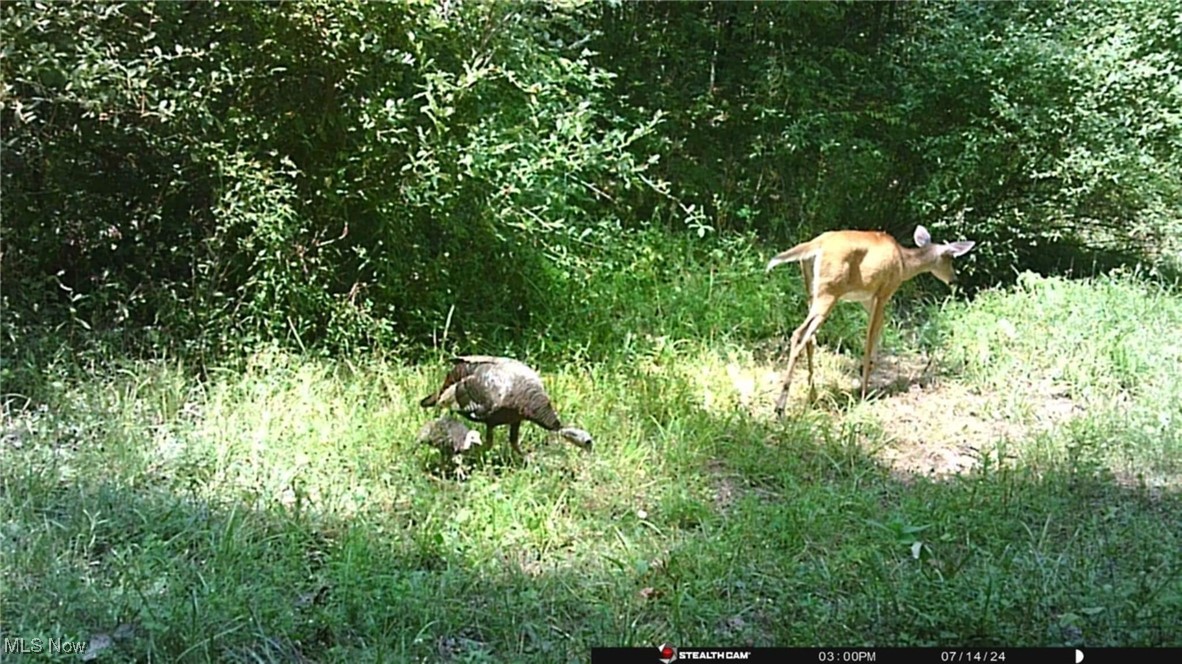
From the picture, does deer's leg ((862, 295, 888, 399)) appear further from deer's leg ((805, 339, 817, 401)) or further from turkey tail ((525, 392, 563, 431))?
turkey tail ((525, 392, 563, 431))

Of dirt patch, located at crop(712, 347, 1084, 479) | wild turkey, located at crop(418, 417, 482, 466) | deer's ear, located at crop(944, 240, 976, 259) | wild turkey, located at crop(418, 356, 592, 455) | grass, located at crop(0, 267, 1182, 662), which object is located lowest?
dirt patch, located at crop(712, 347, 1084, 479)

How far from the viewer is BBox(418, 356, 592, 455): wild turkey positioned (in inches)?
127

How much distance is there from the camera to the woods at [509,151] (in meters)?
3.76

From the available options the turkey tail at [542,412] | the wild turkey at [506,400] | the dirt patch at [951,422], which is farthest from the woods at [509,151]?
the dirt patch at [951,422]

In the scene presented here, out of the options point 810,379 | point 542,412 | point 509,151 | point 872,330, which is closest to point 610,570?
point 542,412

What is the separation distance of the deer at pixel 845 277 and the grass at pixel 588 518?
202 mm

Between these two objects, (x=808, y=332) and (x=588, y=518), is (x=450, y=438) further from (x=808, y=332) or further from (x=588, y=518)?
(x=808, y=332)

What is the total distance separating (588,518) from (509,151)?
1904mm

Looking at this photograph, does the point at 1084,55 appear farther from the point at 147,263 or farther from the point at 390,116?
the point at 147,263

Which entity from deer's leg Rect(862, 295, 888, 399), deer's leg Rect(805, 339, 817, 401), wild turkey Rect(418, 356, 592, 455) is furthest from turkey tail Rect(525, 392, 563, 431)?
deer's leg Rect(862, 295, 888, 399)

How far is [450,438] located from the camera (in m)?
3.15

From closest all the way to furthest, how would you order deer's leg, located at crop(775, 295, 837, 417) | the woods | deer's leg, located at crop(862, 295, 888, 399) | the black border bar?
the black border bar
the woods
deer's leg, located at crop(775, 295, 837, 417)
deer's leg, located at crop(862, 295, 888, 399)

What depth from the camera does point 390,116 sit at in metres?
3.96

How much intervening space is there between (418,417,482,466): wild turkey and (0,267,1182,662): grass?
Result: 0.08 metres
